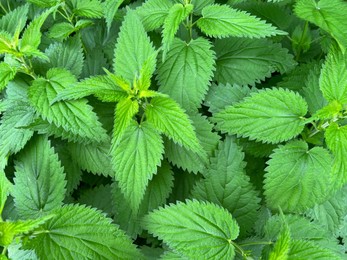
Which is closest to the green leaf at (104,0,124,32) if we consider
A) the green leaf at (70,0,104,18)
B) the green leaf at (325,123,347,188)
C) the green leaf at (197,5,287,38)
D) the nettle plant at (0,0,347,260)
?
the nettle plant at (0,0,347,260)

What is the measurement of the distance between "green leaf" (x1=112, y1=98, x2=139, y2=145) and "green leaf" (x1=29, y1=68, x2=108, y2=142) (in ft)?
0.46

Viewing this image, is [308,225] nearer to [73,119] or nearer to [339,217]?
[339,217]

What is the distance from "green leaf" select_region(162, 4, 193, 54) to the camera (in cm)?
148

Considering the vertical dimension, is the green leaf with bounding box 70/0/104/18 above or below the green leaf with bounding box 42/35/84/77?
above

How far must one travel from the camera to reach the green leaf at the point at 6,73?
5.07 ft

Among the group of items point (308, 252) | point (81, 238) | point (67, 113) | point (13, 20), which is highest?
point (13, 20)

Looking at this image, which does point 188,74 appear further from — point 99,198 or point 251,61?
point 99,198

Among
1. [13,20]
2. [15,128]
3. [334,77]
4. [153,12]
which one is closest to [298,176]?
[334,77]

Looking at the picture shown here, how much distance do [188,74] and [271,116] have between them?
366 mm

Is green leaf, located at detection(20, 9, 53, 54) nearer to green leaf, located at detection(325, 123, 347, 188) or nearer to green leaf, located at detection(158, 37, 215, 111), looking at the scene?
green leaf, located at detection(158, 37, 215, 111)

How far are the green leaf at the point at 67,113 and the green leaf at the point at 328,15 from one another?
0.89 meters

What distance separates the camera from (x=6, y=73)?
1570mm

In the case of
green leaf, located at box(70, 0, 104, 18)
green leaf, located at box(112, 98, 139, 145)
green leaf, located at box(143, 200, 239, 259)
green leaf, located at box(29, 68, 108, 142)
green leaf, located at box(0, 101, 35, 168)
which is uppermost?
green leaf, located at box(70, 0, 104, 18)

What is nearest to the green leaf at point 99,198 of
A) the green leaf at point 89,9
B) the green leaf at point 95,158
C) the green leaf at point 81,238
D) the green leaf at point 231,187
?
the green leaf at point 95,158
